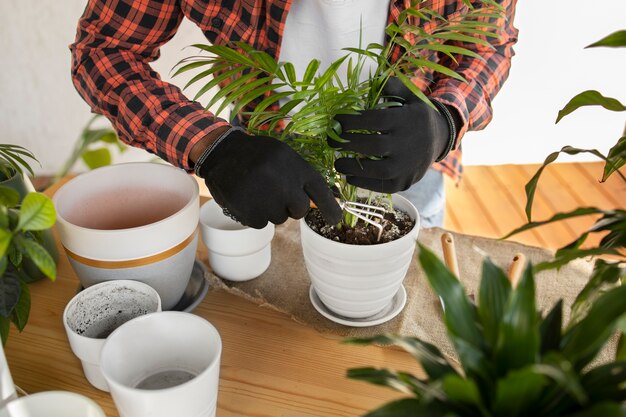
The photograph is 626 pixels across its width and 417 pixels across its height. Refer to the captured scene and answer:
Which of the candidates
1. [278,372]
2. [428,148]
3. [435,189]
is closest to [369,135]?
[428,148]

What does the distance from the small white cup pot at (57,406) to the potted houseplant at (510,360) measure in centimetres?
29

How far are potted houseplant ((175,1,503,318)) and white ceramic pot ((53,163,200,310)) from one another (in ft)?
0.49

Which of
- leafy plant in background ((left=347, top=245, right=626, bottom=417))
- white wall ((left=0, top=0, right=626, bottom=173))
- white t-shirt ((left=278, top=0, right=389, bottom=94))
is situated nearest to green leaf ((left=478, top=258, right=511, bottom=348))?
leafy plant in background ((left=347, top=245, right=626, bottom=417))

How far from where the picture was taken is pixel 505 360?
361mm

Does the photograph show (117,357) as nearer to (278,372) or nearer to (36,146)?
(278,372)

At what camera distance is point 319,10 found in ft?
3.44

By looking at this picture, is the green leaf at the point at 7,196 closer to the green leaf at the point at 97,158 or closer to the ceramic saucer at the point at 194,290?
the ceramic saucer at the point at 194,290

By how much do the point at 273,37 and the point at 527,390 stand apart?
2.79 feet

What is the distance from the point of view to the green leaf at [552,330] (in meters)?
0.40

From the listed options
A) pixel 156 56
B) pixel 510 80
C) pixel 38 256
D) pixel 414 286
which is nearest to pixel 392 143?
pixel 414 286

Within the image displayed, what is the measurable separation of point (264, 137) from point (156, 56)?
458mm

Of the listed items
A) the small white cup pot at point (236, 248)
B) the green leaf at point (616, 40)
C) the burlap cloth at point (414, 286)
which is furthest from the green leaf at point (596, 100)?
the small white cup pot at point (236, 248)

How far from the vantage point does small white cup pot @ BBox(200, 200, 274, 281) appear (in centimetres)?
81

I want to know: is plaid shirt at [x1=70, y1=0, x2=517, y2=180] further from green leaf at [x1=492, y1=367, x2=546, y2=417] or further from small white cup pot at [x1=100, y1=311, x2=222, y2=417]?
green leaf at [x1=492, y1=367, x2=546, y2=417]
